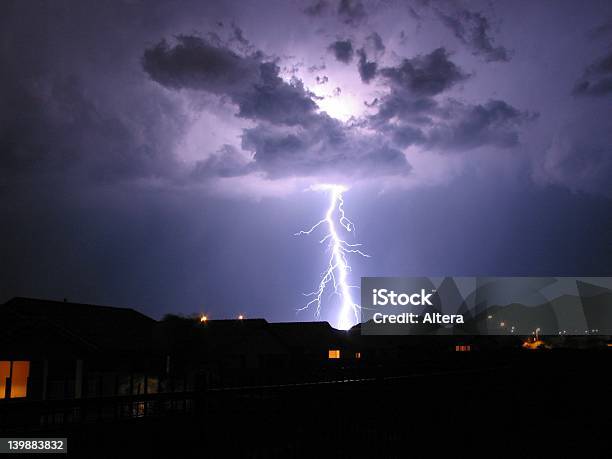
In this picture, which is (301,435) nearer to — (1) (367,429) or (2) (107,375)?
(1) (367,429)

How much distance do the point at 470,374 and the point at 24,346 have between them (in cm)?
1783

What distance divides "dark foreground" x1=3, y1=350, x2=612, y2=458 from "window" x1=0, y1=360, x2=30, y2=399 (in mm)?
15813

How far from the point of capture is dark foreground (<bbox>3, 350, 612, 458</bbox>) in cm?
448

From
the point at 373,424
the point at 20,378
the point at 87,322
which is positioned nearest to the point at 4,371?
the point at 20,378

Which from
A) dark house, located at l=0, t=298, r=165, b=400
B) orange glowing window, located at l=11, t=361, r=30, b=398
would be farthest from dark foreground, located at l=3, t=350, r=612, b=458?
orange glowing window, located at l=11, t=361, r=30, b=398

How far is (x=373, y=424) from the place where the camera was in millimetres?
6387

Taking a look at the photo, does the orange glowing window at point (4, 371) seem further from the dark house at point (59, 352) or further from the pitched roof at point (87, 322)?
the pitched roof at point (87, 322)

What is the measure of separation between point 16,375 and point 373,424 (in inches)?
741

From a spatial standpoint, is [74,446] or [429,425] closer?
[74,446]

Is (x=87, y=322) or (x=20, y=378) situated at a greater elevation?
(x=87, y=322)

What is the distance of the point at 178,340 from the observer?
4019 cm

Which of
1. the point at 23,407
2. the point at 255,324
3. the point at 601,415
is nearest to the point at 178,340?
the point at 255,324

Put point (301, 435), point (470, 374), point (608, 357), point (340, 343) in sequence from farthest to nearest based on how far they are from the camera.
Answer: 1. point (340, 343)
2. point (608, 357)
3. point (470, 374)
4. point (301, 435)

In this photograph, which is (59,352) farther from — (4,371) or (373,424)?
(373,424)
